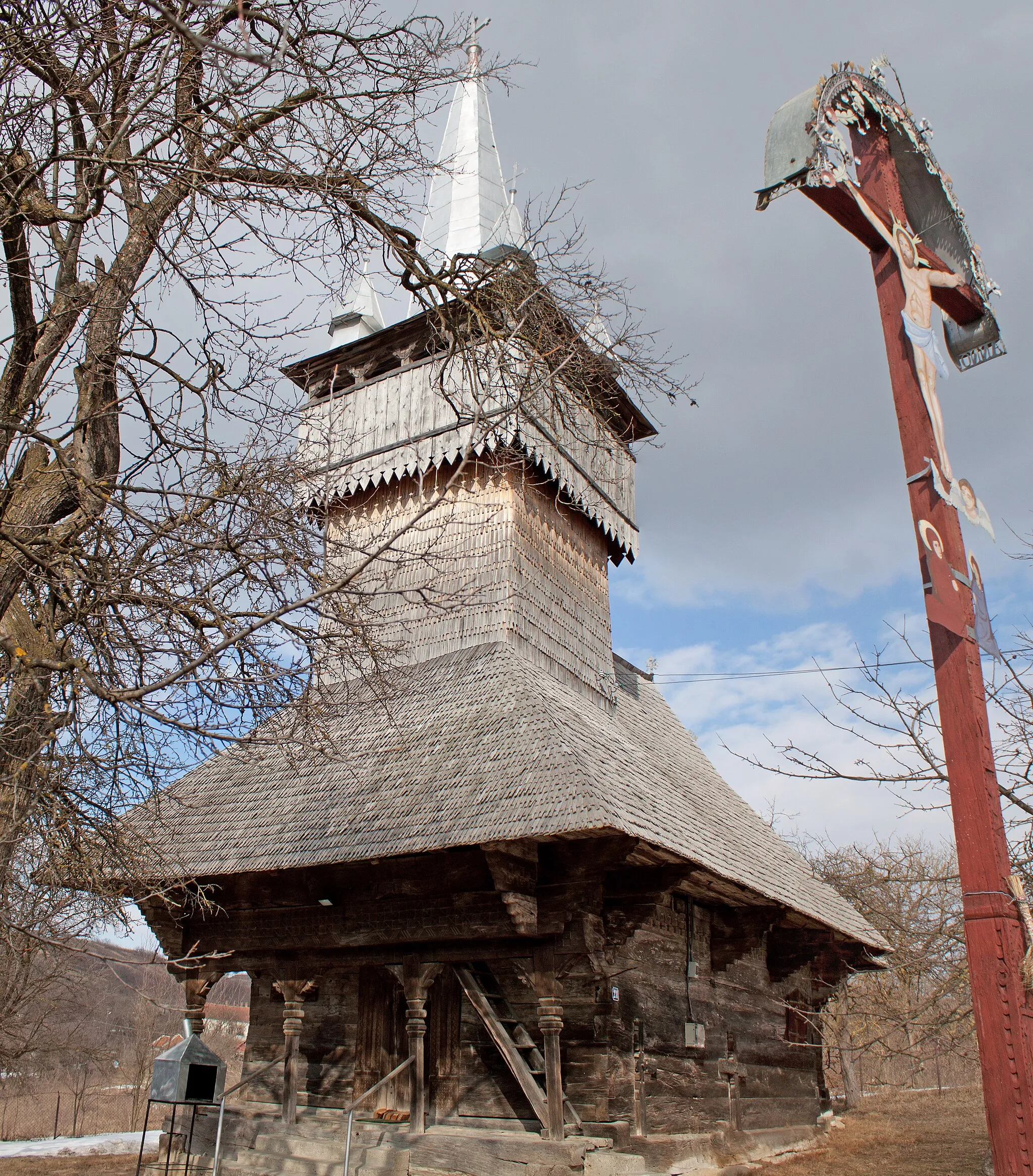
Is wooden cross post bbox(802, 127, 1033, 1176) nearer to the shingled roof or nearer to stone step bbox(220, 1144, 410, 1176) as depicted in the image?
the shingled roof

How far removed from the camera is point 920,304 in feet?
16.1

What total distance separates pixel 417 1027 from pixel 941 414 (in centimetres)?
603

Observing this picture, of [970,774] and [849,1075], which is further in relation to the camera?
[849,1075]

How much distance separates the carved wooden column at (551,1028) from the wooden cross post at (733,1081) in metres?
3.18

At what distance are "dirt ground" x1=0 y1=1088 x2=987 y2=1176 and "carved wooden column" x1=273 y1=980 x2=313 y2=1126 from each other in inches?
84.7

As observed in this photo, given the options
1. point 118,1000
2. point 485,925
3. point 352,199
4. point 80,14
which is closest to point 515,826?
point 485,925

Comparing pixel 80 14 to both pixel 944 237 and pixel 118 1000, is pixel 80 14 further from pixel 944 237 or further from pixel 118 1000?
pixel 118 1000

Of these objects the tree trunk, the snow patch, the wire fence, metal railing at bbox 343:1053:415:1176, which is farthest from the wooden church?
the wire fence

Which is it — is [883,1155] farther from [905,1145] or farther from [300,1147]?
[300,1147]

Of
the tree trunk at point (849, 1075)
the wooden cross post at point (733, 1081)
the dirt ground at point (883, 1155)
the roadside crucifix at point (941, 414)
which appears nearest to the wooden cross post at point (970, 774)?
the roadside crucifix at point (941, 414)

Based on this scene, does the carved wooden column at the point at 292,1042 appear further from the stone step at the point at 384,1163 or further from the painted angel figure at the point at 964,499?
the painted angel figure at the point at 964,499

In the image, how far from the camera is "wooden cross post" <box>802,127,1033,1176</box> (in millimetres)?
3527

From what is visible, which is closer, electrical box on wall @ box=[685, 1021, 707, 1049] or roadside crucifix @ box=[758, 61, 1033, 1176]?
roadside crucifix @ box=[758, 61, 1033, 1176]

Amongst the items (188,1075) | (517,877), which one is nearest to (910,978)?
(517,877)
